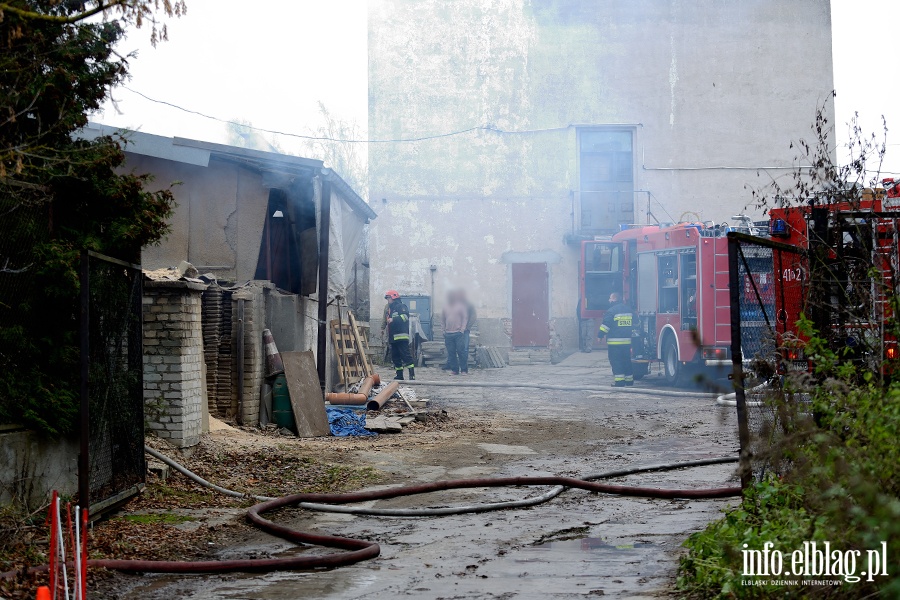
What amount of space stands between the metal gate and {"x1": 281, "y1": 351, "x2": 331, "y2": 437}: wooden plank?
451 centimetres

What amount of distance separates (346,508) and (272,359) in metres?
5.23

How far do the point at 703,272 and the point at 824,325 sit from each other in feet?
35.4

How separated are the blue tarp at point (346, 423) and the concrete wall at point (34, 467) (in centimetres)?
555

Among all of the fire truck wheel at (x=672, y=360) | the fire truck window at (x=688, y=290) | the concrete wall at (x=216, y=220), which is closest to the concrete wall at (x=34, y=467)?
the concrete wall at (x=216, y=220)

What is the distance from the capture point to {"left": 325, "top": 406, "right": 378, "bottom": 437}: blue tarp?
12.3 m

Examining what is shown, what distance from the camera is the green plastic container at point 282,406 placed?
12.0 metres

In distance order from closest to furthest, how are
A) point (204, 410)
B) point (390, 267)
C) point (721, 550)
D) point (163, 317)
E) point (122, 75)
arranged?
point (721, 550), point (122, 75), point (163, 317), point (204, 410), point (390, 267)

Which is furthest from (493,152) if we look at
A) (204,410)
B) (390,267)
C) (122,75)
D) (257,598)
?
(257,598)

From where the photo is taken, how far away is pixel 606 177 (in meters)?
29.7

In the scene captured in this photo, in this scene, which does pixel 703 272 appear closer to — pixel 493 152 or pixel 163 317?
pixel 163 317

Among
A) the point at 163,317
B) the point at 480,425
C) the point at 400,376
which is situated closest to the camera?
the point at 163,317

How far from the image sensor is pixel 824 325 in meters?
6.66

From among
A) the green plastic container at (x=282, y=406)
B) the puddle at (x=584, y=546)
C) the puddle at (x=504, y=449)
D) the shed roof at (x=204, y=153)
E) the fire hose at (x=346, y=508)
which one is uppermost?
the shed roof at (x=204, y=153)

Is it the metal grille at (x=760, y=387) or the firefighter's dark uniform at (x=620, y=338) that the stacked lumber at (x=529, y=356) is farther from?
the metal grille at (x=760, y=387)
